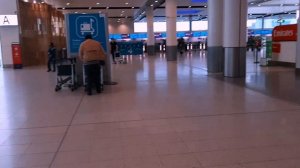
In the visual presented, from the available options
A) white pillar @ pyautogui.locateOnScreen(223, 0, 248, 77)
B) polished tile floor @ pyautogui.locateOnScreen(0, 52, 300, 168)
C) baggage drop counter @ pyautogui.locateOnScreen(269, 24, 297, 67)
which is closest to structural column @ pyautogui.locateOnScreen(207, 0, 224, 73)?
white pillar @ pyautogui.locateOnScreen(223, 0, 248, 77)

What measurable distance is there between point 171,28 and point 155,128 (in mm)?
16241

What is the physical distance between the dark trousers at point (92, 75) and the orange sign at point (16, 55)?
1081 centimetres

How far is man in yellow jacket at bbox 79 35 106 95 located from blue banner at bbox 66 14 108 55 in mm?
1270

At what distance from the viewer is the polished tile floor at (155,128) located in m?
3.60

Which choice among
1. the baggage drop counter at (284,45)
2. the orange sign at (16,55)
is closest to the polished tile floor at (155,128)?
the baggage drop counter at (284,45)

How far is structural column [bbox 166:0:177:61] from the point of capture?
797 inches

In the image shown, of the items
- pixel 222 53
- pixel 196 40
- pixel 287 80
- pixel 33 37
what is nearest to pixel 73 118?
pixel 287 80

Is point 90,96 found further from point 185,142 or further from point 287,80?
point 287,80

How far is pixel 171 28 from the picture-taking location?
67.2 feet

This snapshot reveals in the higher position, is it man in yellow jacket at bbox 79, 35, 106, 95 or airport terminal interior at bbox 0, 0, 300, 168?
man in yellow jacket at bbox 79, 35, 106, 95

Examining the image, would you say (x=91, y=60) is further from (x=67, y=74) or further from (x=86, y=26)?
(x=86, y=26)

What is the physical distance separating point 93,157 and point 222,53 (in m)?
9.42

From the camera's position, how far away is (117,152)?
12.6 ft

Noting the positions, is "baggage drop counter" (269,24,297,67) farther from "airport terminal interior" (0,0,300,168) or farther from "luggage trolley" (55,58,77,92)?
"luggage trolley" (55,58,77,92)
